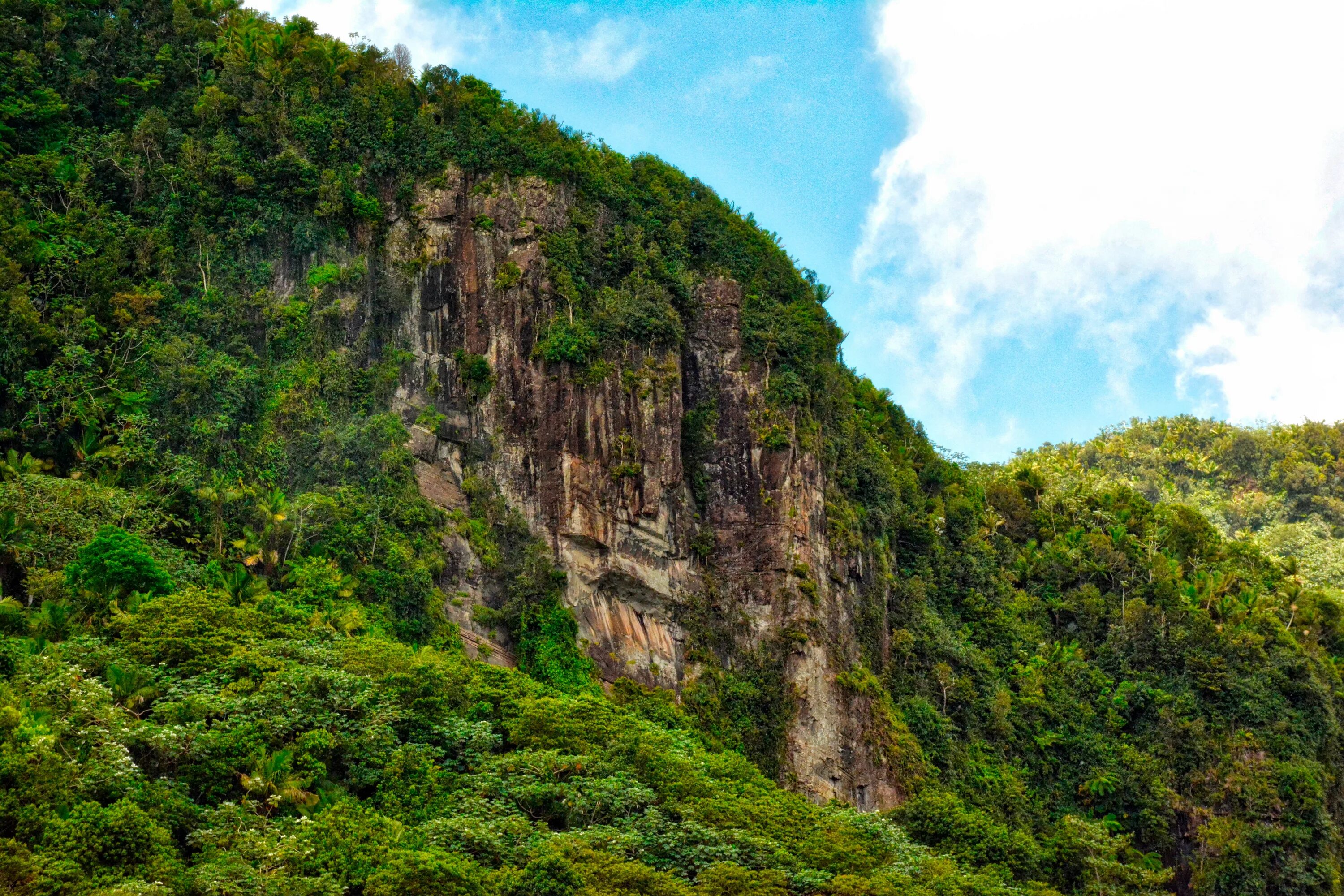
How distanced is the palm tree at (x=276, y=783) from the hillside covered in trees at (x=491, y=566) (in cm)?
12

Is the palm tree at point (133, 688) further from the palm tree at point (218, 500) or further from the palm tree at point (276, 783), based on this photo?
the palm tree at point (218, 500)

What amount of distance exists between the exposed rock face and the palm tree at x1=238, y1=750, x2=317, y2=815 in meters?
13.0

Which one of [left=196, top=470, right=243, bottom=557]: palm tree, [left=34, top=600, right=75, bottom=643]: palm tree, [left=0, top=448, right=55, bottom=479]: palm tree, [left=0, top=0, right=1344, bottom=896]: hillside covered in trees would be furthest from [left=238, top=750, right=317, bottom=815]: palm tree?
[left=0, top=448, right=55, bottom=479]: palm tree

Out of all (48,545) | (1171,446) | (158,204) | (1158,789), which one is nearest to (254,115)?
(158,204)

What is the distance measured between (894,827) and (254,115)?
25802mm

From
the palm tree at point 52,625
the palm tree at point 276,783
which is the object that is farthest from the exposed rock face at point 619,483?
the palm tree at point 276,783

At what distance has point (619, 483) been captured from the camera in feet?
132

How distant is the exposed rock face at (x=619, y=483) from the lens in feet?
128

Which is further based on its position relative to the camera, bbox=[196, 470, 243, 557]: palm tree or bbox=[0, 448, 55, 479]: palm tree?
bbox=[196, 470, 243, 557]: palm tree

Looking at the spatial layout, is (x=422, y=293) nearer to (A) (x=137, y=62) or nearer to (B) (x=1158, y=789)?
(A) (x=137, y=62)

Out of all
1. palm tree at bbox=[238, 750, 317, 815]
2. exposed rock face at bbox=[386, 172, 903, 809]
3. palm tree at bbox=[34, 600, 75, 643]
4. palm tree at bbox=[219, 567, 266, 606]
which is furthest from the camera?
exposed rock face at bbox=[386, 172, 903, 809]

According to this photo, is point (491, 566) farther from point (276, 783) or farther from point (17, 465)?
point (276, 783)

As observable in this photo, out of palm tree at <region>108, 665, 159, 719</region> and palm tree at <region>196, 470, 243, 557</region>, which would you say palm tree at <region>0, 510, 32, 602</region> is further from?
palm tree at <region>108, 665, 159, 719</region>

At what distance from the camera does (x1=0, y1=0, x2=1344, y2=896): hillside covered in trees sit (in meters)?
24.5
